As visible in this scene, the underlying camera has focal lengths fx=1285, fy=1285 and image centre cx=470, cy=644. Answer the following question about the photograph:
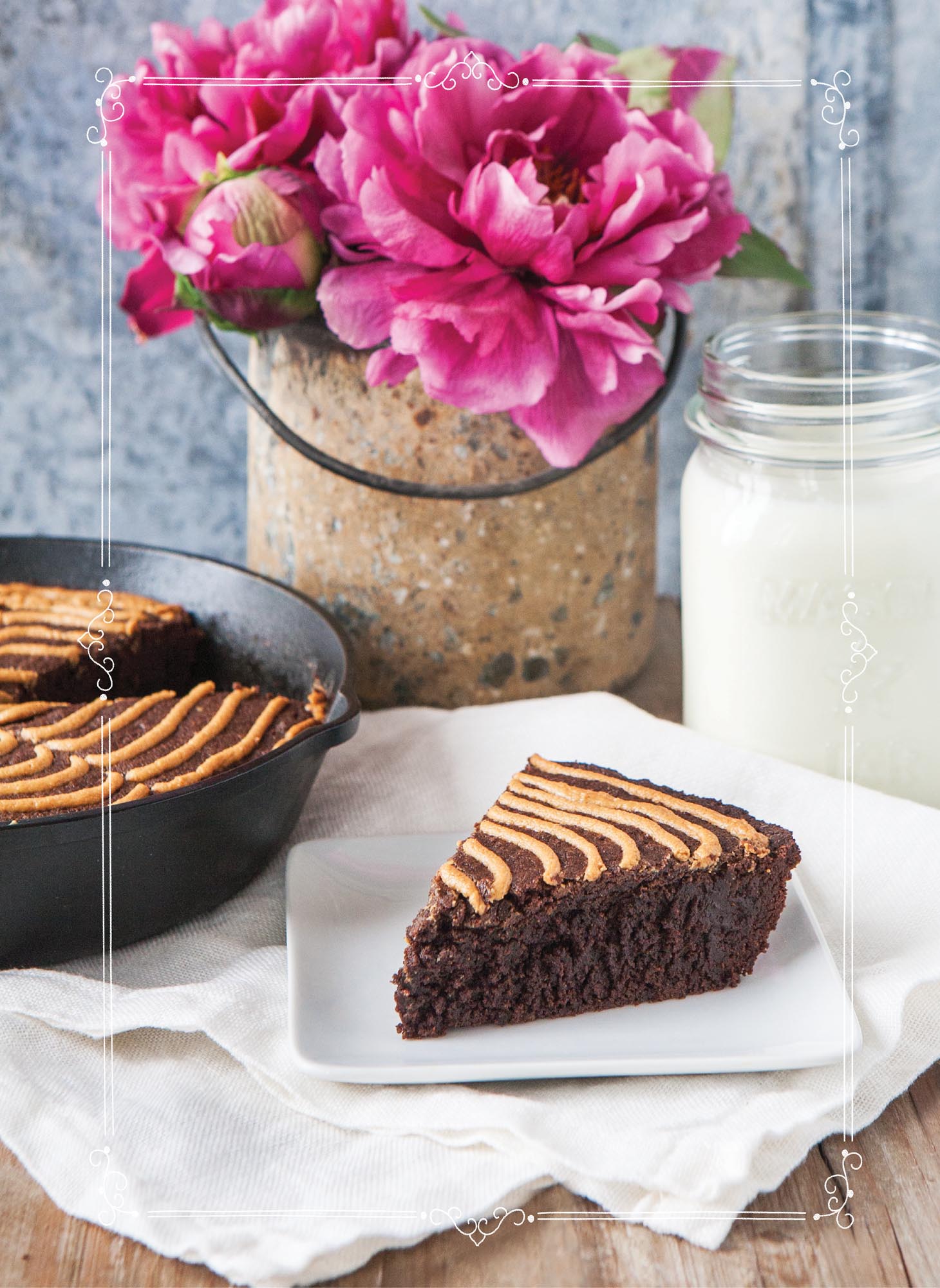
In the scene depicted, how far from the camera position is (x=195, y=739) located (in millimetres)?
1011

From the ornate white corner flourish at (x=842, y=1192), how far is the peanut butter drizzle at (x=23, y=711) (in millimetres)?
691

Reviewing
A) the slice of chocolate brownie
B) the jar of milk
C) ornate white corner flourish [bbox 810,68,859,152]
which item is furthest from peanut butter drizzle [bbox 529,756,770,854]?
ornate white corner flourish [bbox 810,68,859,152]

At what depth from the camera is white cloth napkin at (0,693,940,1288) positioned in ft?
2.39

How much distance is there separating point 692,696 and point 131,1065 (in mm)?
616

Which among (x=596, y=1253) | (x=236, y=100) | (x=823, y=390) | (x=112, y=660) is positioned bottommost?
(x=596, y=1253)

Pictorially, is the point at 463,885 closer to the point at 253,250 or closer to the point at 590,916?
the point at 590,916

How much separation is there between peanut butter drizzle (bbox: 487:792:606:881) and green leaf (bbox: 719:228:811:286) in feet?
1.94

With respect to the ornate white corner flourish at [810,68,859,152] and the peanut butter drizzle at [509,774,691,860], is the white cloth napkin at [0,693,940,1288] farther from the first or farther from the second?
the ornate white corner flourish at [810,68,859,152]

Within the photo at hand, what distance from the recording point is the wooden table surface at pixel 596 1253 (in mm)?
708

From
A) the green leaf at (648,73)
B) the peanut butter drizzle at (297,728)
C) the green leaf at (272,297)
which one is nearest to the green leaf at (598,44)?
the green leaf at (648,73)

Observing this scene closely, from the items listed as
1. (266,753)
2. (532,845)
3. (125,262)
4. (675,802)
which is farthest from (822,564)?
(125,262)

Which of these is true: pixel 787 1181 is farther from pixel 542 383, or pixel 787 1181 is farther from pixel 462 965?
pixel 542 383

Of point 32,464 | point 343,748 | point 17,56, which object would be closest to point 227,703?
point 343,748

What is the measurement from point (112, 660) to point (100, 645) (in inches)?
0.7
